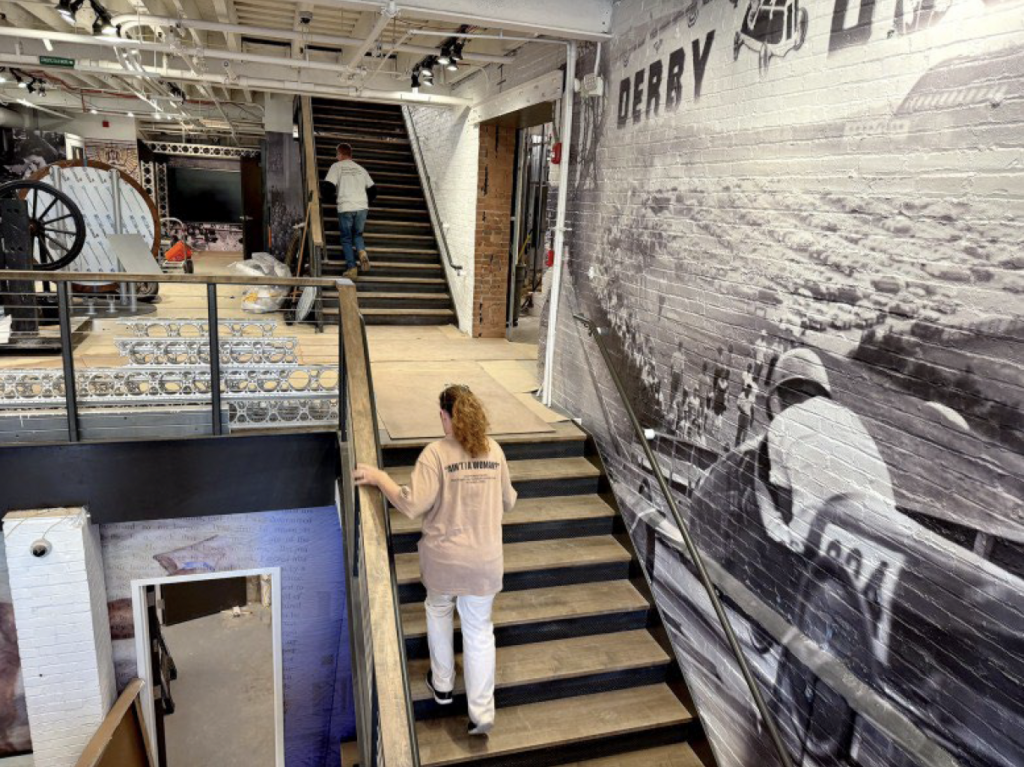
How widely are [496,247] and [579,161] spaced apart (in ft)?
9.22

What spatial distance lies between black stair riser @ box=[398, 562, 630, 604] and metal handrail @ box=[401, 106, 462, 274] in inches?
186

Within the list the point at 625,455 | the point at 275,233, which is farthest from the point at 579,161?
the point at 275,233

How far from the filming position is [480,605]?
10.6 ft

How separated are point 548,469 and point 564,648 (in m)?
1.18

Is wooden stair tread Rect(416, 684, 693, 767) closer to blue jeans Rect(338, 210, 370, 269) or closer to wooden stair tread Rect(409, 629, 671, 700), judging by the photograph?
wooden stair tread Rect(409, 629, 671, 700)

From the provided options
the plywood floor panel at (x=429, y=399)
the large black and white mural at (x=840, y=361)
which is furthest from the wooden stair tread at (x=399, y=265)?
the large black and white mural at (x=840, y=361)

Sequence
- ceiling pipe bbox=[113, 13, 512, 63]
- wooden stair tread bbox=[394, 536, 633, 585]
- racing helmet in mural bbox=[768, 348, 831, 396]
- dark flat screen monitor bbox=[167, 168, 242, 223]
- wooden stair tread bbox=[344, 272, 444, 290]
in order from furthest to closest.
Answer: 1. dark flat screen monitor bbox=[167, 168, 242, 223]
2. wooden stair tread bbox=[344, 272, 444, 290]
3. ceiling pipe bbox=[113, 13, 512, 63]
4. wooden stair tread bbox=[394, 536, 633, 585]
5. racing helmet in mural bbox=[768, 348, 831, 396]

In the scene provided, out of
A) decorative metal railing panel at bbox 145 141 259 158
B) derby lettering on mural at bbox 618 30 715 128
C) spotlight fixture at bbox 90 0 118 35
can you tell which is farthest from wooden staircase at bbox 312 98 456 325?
decorative metal railing panel at bbox 145 141 259 158

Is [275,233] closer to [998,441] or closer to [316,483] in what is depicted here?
[316,483]

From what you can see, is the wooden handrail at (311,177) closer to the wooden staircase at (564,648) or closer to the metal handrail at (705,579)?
the wooden staircase at (564,648)

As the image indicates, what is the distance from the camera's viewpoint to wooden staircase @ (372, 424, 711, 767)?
3.60m

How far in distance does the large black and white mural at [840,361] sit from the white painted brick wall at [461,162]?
3013 millimetres

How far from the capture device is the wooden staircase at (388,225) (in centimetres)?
853

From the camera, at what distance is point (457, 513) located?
307 centimetres
